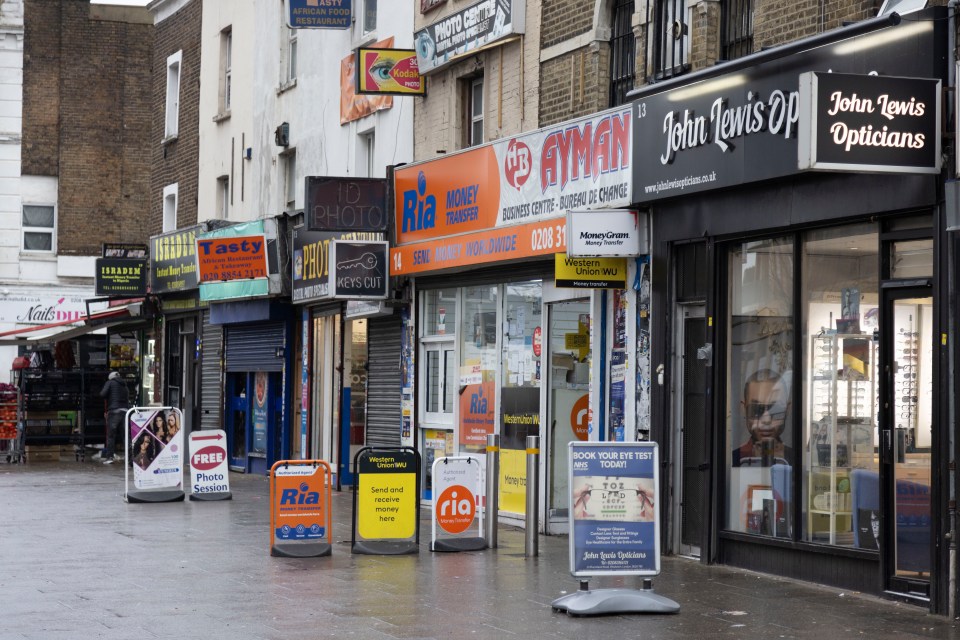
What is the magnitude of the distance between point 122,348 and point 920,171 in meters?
27.3

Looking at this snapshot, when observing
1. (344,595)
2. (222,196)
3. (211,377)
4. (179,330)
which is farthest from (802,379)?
(179,330)

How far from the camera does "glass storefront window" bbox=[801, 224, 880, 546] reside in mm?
12469

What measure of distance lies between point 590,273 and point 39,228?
32.7 m

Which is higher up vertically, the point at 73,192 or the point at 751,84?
the point at 73,192

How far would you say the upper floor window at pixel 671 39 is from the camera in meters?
15.1

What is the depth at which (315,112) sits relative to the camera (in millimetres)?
24953

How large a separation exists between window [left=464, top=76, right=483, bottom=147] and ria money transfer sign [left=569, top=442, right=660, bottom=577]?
9.08m

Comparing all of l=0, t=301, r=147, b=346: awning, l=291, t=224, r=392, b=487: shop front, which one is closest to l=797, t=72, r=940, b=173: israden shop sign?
l=291, t=224, r=392, b=487: shop front

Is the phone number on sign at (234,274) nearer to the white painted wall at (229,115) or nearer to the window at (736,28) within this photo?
the white painted wall at (229,115)

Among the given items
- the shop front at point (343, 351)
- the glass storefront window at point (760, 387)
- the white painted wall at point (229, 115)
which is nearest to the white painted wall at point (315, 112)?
the white painted wall at point (229, 115)

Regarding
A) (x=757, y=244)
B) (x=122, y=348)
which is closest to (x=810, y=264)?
(x=757, y=244)

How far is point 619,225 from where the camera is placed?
1535 cm

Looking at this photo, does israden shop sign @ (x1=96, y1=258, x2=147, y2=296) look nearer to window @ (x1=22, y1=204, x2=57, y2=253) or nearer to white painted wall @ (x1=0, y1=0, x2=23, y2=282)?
white painted wall @ (x1=0, y1=0, x2=23, y2=282)

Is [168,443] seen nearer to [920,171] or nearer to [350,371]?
[350,371]
